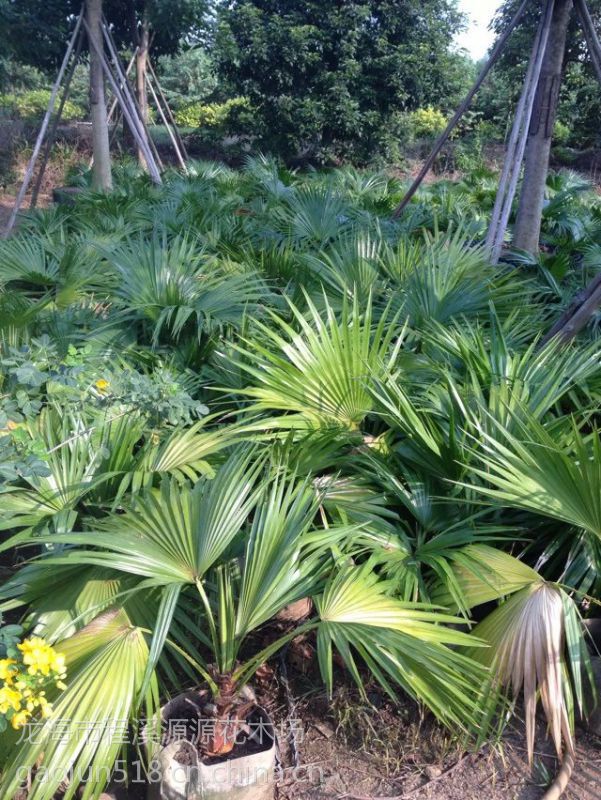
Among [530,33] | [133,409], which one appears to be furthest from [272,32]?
[133,409]

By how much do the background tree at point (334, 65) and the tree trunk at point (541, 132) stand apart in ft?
34.7

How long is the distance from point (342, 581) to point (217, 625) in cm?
46

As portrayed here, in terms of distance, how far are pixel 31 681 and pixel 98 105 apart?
918 cm

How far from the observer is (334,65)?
1598 centimetres

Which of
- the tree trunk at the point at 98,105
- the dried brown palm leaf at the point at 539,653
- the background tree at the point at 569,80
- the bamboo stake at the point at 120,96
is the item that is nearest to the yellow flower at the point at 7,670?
the dried brown palm leaf at the point at 539,653

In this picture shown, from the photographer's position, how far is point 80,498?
2.40 metres

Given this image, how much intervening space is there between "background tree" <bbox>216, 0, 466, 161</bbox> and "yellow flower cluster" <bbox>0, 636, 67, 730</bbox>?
51.7 feet

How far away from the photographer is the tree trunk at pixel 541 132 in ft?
18.6

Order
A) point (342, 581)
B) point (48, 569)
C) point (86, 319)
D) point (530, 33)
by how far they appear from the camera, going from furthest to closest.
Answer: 1. point (530, 33)
2. point (86, 319)
3. point (48, 569)
4. point (342, 581)

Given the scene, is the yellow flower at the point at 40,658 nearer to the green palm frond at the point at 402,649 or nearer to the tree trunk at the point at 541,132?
the green palm frond at the point at 402,649

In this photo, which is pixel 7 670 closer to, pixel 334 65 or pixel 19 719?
pixel 19 719

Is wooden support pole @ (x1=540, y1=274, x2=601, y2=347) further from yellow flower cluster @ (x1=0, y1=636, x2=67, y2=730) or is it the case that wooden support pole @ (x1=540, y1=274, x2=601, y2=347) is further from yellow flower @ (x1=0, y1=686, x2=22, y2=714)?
yellow flower @ (x1=0, y1=686, x2=22, y2=714)

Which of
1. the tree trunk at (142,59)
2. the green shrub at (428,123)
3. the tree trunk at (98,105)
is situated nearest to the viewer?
the tree trunk at (98,105)

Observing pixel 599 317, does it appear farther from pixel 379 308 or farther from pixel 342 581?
pixel 342 581
